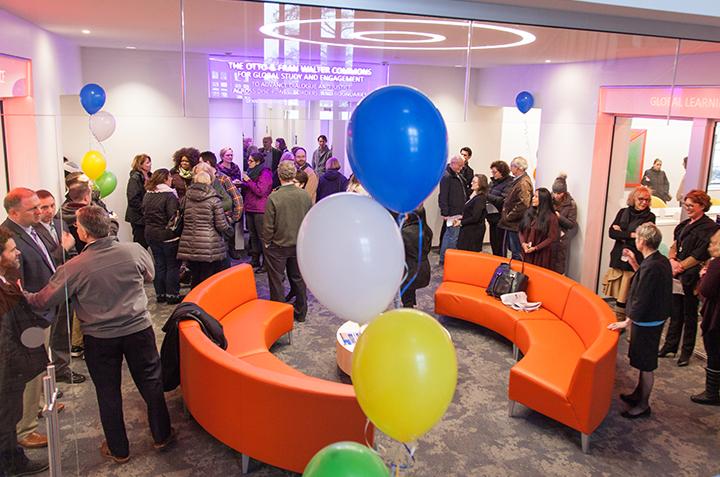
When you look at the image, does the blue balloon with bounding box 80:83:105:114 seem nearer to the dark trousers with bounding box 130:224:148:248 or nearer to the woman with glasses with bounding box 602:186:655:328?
the dark trousers with bounding box 130:224:148:248

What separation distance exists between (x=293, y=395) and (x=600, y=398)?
7.19 feet

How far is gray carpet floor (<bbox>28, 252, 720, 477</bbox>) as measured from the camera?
335 centimetres

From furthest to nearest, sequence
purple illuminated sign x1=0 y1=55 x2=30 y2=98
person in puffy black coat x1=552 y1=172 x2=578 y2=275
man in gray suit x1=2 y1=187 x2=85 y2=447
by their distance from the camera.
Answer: person in puffy black coat x1=552 y1=172 x2=578 y2=275 → purple illuminated sign x1=0 y1=55 x2=30 y2=98 → man in gray suit x1=2 y1=187 x2=85 y2=447

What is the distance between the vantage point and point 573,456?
3.55 metres

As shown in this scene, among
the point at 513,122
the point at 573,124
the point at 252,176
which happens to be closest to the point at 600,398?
the point at 513,122

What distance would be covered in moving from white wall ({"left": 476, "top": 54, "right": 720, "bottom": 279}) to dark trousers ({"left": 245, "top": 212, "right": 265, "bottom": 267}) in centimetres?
336

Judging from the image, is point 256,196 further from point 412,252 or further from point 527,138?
point 527,138

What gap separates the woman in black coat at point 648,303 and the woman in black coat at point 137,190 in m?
5.07

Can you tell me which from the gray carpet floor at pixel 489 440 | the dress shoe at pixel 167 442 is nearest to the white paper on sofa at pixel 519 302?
the gray carpet floor at pixel 489 440

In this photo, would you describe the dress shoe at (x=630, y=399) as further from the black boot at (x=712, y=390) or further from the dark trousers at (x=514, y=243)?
the dark trousers at (x=514, y=243)

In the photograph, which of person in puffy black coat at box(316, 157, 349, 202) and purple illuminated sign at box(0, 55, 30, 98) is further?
person in puffy black coat at box(316, 157, 349, 202)

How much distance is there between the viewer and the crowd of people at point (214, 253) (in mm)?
2629

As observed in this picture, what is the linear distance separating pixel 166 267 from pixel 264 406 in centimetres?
350

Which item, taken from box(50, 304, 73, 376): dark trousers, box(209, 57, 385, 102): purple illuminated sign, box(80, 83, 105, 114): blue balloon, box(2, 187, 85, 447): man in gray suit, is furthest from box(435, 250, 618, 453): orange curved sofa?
box(80, 83, 105, 114): blue balloon
